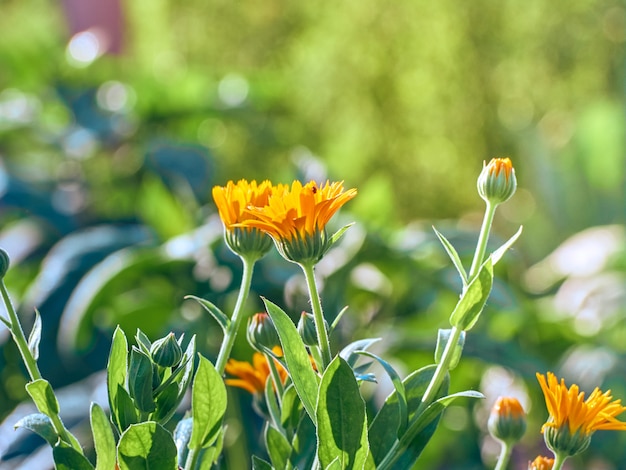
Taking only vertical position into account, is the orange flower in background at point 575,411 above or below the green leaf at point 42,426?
below

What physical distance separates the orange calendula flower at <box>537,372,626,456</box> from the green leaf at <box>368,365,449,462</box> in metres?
0.04

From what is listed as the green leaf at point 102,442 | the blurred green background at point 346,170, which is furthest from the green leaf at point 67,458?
the blurred green background at point 346,170

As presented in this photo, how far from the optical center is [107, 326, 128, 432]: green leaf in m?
0.38

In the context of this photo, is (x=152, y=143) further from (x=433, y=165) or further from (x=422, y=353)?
(x=433, y=165)

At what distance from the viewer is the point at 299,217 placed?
0.38m

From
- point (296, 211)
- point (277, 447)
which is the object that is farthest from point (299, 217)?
point (277, 447)

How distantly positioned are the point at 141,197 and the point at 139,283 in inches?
18.2

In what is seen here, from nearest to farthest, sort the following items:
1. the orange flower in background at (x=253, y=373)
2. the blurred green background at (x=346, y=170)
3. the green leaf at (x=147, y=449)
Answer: the green leaf at (x=147, y=449) < the orange flower in background at (x=253, y=373) < the blurred green background at (x=346, y=170)

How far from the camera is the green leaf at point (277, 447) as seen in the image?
42 cm

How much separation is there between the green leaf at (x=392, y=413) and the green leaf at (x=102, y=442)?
0.10 metres

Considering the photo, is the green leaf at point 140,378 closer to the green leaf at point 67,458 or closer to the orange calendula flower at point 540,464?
the green leaf at point 67,458

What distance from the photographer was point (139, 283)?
145cm

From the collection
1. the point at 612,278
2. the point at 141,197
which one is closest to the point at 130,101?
the point at 141,197

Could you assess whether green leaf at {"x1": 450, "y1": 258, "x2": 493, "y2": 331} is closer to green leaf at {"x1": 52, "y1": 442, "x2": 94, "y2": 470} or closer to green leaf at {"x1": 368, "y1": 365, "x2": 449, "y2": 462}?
green leaf at {"x1": 368, "y1": 365, "x2": 449, "y2": 462}
